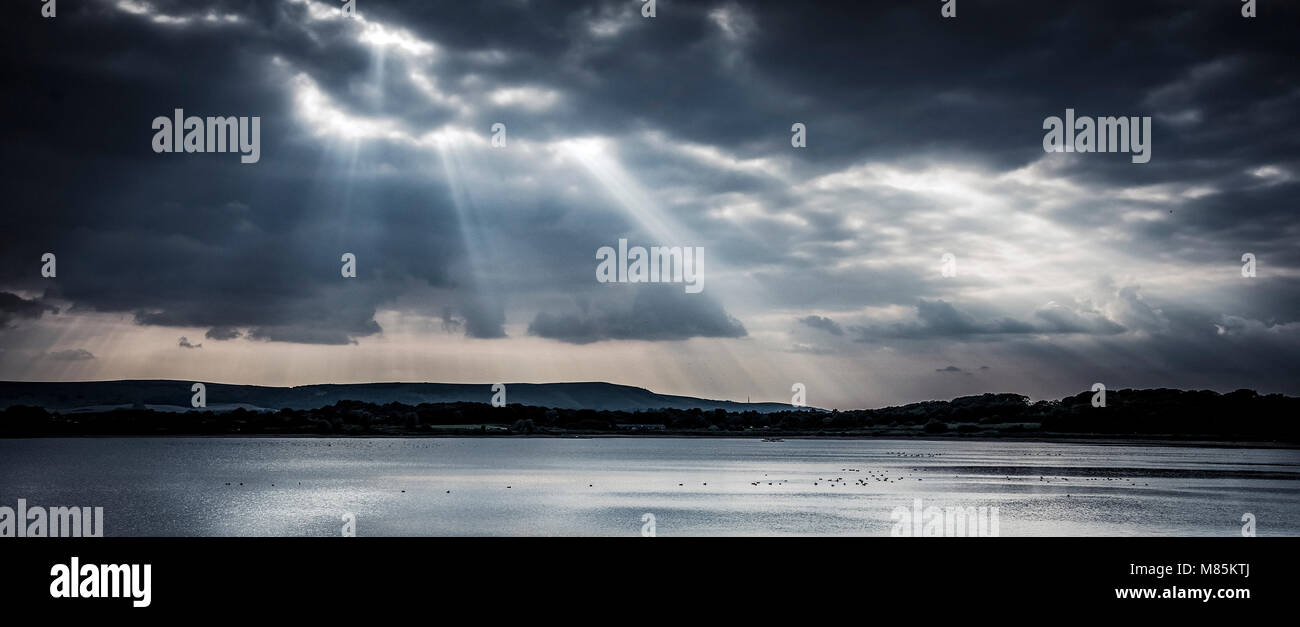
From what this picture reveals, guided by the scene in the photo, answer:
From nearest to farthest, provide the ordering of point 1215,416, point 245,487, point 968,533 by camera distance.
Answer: point 968,533, point 245,487, point 1215,416

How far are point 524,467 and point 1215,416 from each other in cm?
14048

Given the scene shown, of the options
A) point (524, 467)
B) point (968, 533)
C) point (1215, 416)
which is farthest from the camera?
point (1215, 416)

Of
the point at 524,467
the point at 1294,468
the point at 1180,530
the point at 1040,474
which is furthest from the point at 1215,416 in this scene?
the point at 1180,530

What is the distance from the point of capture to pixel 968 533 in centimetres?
3331
